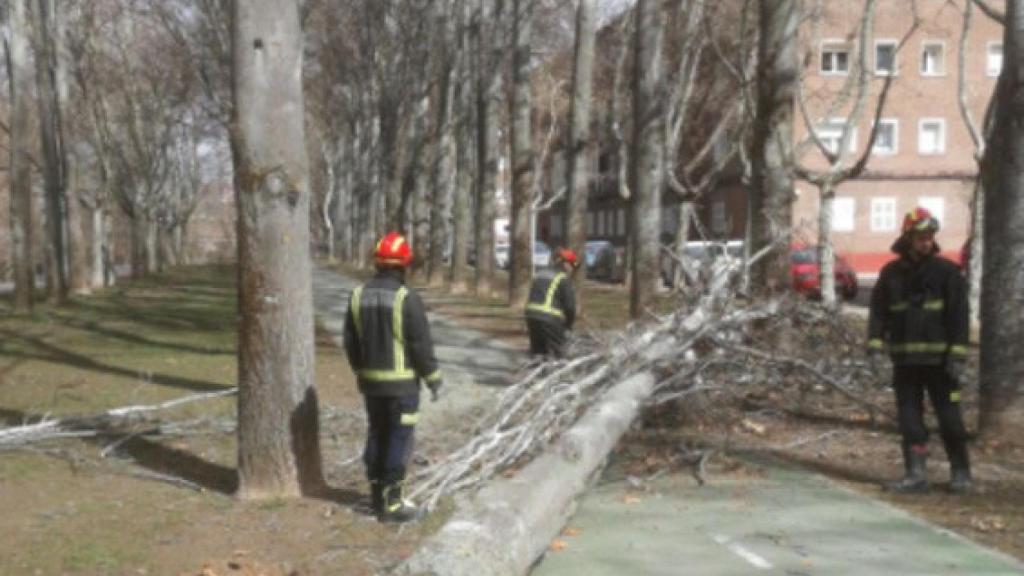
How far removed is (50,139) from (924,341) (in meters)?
25.5

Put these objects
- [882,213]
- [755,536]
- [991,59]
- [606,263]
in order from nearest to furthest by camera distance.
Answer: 1. [755,536]
2. [606,263]
3. [991,59]
4. [882,213]

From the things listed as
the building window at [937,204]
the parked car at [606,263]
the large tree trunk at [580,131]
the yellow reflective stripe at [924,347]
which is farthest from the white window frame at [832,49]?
the yellow reflective stripe at [924,347]

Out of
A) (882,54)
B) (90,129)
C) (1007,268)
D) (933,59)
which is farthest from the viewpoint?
(882,54)

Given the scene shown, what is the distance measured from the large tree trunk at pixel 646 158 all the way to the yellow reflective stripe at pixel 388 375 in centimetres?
914

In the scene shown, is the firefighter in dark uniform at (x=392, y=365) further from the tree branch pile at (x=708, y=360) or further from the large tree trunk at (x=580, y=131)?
the large tree trunk at (x=580, y=131)

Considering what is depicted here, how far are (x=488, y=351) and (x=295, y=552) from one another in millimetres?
11515

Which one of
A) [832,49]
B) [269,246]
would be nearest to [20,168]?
[269,246]

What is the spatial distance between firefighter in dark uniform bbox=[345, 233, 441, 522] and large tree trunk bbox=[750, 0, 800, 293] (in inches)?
227

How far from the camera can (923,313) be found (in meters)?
8.10

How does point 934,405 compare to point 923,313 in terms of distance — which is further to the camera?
point 934,405

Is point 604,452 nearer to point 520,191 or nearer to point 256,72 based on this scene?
point 256,72

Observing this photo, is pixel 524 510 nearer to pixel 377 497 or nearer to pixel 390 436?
pixel 390 436

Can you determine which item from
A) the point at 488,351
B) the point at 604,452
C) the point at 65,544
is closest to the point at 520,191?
the point at 488,351

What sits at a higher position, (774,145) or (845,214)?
(774,145)
